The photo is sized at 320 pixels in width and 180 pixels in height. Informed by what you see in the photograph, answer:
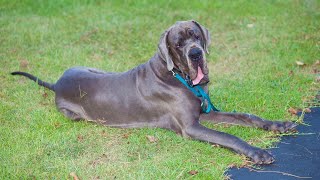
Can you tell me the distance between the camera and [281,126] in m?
5.63

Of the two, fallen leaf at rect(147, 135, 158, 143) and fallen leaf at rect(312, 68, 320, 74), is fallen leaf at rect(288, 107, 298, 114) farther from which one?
fallen leaf at rect(147, 135, 158, 143)

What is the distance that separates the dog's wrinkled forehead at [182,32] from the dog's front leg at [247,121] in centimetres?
107

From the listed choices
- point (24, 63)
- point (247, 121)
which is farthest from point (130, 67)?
point (247, 121)

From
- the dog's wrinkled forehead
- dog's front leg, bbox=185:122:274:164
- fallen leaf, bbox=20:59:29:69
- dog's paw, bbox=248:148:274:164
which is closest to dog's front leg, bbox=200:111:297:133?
dog's front leg, bbox=185:122:274:164

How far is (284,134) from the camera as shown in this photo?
559cm

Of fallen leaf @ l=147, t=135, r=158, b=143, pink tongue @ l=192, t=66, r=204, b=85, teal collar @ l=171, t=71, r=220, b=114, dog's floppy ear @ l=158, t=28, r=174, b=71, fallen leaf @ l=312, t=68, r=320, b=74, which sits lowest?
fallen leaf @ l=147, t=135, r=158, b=143

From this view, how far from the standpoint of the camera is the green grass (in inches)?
203

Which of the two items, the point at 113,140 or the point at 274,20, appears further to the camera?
the point at 274,20

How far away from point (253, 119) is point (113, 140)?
1.65 m

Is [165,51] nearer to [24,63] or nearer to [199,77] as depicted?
[199,77]

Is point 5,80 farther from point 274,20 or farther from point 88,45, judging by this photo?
point 274,20

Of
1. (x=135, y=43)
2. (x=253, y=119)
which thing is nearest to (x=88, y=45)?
(x=135, y=43)

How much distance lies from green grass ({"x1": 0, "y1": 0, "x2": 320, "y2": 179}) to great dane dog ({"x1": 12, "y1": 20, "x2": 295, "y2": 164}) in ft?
0.39

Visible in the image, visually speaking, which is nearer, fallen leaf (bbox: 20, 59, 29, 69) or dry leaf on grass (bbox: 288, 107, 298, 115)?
dry leaf on grass (bbox: 288, 107, 298, 115)
